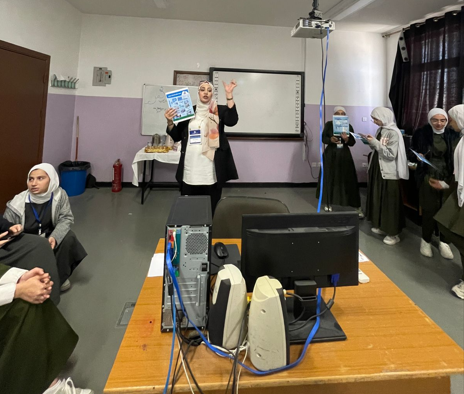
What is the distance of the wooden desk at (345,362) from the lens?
0.66 meters

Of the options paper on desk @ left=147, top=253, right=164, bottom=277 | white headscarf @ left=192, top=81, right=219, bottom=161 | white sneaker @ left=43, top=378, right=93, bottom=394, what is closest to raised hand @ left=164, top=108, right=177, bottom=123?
white headscarf @ left=192, top=81, right=219, bottom=161

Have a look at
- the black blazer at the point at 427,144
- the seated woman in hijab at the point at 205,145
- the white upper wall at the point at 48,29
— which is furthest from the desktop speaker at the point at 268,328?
the white upper wall at the point at 48,29

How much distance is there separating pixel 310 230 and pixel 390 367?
0.39 metres

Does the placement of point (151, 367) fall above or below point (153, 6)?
below

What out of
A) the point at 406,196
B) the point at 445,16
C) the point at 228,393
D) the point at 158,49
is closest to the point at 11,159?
the point at 158,49

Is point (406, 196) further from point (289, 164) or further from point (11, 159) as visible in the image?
point (11, 159)

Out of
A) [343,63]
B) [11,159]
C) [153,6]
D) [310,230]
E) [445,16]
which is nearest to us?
[310,230]

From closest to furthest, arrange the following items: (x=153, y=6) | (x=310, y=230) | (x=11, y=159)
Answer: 1. (x=310, y=230)
2. (x=11, y=159)
3. (x=153, y=6)

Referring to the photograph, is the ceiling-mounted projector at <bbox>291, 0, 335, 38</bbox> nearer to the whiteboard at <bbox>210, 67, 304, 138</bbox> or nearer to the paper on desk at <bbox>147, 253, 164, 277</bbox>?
the paper on desk at <bbox>147, 253, 164, 277</bbox>

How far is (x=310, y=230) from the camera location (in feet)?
2.63

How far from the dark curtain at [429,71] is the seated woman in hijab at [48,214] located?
4.62 m

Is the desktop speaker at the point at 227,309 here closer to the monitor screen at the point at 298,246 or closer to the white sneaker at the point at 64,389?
the monitor screen at the point at 298,246

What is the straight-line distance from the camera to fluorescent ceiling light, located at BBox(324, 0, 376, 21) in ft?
12.1

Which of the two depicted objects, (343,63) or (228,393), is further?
(343,63)
